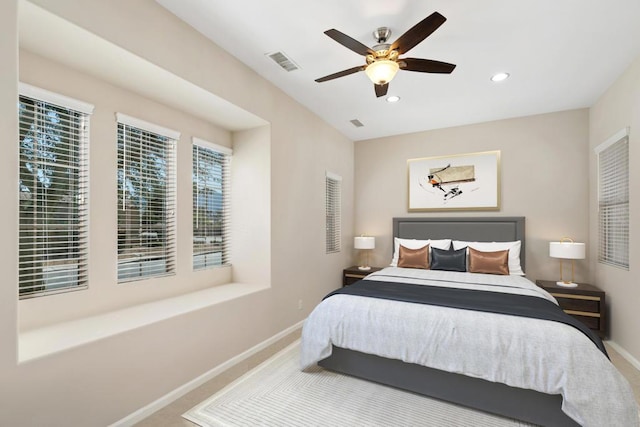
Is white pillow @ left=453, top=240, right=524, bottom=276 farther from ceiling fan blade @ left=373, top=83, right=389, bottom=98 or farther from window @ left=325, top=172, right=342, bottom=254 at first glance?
ceiling fan blade @ left=373, top=83, right=389, bottom=98

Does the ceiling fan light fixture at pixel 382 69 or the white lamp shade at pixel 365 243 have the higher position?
the ceiling fan light fixture at pixel 382 69

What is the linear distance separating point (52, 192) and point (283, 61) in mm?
2199

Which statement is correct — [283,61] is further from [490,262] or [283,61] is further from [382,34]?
[490,262]

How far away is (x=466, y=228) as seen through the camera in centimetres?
466

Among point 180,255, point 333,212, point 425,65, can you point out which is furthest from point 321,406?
point 333,212

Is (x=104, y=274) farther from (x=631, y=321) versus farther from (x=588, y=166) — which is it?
(x=588, y=166)

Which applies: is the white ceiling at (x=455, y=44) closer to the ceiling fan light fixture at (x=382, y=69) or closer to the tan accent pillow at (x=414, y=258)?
the ceiling fan light fixture at (x=382, y=69)

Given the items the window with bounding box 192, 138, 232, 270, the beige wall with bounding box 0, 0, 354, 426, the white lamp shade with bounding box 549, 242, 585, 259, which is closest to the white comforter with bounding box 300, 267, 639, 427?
the beige wall with bounding box 0, 0, 354, 426

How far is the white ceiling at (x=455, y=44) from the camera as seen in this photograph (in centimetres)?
222

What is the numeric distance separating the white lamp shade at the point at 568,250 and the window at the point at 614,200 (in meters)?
0.25

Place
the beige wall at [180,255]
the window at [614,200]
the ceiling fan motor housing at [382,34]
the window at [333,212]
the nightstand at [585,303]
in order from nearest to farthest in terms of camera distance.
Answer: the beige wall at [180,255] < the ceiling fan motor housing at [382,34] < the window at [614,200] < the nightstand at [585,303] < the window at [333,212]

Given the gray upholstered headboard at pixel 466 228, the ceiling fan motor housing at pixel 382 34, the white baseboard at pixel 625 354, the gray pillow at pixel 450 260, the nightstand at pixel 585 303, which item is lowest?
the white baseboard at pixel 625 354

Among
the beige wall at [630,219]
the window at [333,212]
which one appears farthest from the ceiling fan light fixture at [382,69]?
the beige wall at [630,219]

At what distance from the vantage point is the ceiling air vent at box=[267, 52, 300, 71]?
9.33 feet
